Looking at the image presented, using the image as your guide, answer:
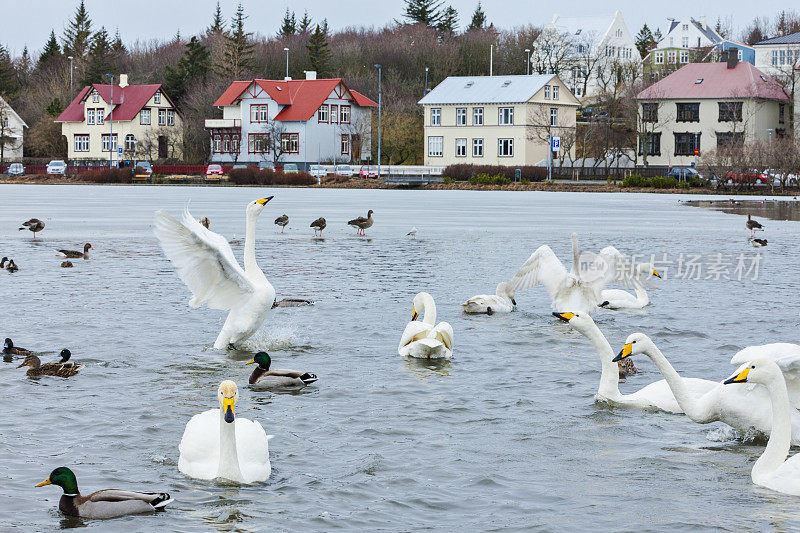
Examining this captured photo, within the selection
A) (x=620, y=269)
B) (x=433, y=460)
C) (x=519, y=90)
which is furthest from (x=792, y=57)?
(x=433, y=460)

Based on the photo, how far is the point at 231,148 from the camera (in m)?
94.2

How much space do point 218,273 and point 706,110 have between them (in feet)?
248

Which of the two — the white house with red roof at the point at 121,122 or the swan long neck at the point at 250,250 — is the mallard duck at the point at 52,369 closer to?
the swan long neck at the point at 250,250

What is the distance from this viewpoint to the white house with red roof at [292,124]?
90938 millimetres

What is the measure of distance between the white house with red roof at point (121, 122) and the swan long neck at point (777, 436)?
93.9 metres

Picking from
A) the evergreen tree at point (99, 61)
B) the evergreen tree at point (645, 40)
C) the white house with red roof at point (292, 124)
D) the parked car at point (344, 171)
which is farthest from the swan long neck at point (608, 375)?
the evergreen tree at point (645, 40)

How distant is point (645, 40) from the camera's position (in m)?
140

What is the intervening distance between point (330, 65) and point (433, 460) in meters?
106

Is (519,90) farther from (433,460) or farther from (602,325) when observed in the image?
(433,460)

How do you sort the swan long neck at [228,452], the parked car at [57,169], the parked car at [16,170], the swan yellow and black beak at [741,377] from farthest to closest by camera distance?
the parked car at [16,170]
the parked car at [57,169]
the swan yellow and black beak at [741,377]
the swan long neck at [228,452]

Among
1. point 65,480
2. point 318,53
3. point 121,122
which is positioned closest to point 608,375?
point 65,480

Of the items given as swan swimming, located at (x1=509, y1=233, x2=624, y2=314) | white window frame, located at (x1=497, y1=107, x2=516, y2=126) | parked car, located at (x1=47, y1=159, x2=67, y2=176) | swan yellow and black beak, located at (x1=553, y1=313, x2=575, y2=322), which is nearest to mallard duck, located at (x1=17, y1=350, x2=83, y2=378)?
swan yellow and black beak, located at (x1=553, y1=313, x2=575, y2=322)

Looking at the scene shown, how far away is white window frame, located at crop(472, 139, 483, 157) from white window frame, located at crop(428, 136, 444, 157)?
8.94 feet

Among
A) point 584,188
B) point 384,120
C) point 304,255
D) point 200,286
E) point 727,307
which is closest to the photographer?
point 200,286
